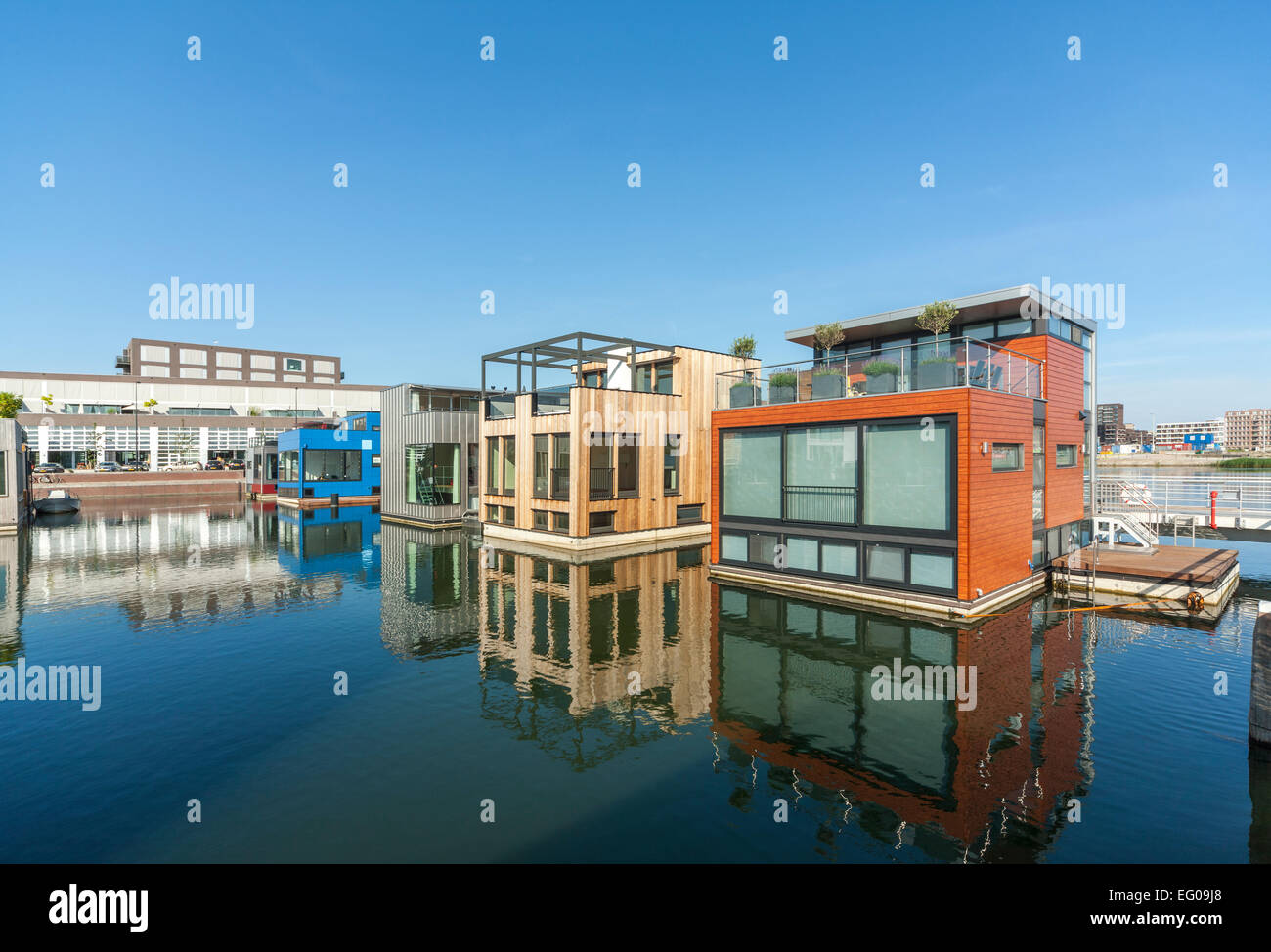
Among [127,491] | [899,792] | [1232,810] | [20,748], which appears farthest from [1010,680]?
[127,491]

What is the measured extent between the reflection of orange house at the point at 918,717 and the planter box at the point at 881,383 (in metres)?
6.19

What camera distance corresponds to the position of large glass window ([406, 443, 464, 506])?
35.4 metres

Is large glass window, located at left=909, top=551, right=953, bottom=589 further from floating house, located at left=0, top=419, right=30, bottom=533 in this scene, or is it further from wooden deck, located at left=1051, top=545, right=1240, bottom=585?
floating house, located at left=0, top=419, right=30, bottom=533

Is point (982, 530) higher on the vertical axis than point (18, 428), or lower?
lower

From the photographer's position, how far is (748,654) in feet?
41.8

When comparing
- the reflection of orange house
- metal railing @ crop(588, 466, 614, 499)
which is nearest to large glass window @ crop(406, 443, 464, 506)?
metal railing @ crop(588, 466, 614, 499)

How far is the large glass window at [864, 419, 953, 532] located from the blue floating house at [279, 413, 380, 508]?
39.9 metres

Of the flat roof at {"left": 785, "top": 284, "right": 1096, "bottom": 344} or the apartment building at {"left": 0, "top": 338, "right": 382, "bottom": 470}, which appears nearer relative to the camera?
the flat roof at {"left": 785, "top": 284, "right": 1096, "bottom": 344}

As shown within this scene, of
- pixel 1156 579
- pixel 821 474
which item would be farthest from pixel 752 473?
pixel 1156 579

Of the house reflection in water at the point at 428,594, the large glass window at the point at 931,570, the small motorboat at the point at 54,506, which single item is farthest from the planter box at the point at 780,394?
the small motorboat at the point at 54,506

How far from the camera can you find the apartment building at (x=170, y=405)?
7731 centimetres
